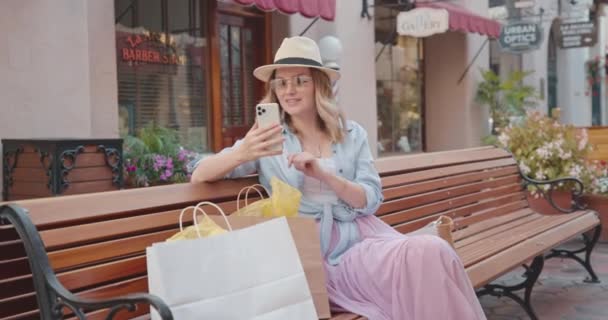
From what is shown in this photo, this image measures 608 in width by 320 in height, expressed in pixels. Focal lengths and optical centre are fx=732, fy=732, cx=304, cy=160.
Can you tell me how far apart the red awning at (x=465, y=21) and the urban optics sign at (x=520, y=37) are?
152cm

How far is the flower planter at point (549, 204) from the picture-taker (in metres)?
7.15

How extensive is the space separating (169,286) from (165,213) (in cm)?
77

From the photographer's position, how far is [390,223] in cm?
442

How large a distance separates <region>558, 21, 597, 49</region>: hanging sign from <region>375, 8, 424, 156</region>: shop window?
4.74 metres

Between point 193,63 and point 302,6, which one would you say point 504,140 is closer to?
point 302,6

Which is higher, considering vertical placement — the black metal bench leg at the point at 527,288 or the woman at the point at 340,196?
the woman at the point at 340,196

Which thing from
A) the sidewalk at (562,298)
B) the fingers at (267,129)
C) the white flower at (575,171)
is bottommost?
the sidewalk at (562,298)

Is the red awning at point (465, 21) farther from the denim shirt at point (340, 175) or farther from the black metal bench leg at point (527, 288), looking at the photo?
the denim shirt at point (340, 175)

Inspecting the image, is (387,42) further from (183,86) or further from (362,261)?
(362,261)

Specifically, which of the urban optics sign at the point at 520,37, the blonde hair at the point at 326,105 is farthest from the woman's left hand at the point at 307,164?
the urban optics sign at the point at 520,37

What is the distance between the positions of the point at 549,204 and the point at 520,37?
7575 mm

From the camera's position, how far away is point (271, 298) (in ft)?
8.04

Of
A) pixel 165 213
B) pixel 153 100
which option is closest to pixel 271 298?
pixel 165 213

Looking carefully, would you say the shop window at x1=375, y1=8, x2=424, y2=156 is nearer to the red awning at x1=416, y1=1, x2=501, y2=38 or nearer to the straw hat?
the red awning at x1=416, y1=1, x2=501, y2=38
